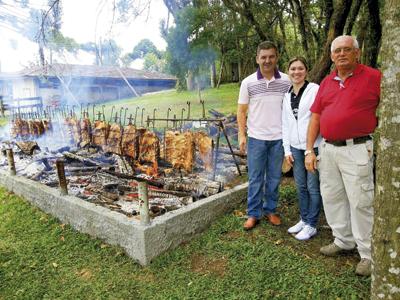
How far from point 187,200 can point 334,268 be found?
2.35 m

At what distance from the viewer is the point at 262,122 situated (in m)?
4.11

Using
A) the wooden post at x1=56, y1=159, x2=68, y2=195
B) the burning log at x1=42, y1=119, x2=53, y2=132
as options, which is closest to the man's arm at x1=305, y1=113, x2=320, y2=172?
the wooden post at x1=56, y1=159, x2=68, y2=195

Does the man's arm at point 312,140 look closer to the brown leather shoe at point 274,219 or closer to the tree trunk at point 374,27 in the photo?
the brown leather shoe at point 274,219

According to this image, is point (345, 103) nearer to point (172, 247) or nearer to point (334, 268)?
point (334, 268)

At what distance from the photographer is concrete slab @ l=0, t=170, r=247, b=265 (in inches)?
157

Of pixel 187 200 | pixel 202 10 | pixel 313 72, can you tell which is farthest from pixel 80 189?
pixel 202 10

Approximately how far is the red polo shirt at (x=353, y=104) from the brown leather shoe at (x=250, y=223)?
164 cm

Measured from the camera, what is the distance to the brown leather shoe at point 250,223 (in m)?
4.33

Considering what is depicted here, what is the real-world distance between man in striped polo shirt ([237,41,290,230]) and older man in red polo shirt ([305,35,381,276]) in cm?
69

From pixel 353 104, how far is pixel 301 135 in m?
0.80

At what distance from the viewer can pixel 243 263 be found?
371cm

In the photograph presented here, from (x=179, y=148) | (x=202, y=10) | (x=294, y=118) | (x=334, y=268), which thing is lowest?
(x=334, y=268)

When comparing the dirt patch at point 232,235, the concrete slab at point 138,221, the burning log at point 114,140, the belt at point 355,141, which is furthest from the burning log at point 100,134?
the belt at point 355,141

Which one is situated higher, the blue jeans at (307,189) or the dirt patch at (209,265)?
the blue jeans at (307,189)
